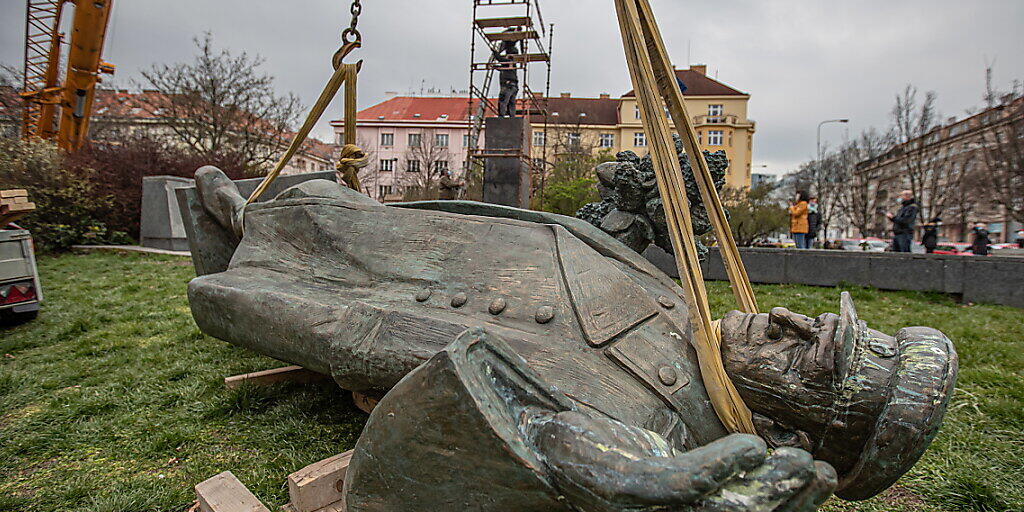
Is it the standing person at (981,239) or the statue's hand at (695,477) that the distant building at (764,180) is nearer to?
the standing person at (981,239)

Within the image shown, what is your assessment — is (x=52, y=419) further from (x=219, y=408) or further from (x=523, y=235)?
(x=523, y=235)

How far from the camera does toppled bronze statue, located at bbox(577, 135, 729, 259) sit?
253 cm

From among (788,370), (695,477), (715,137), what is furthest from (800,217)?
(715,137)

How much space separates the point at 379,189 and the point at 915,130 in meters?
29.9

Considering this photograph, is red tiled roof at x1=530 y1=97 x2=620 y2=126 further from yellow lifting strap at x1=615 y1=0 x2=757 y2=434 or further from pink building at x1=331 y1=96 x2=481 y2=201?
yellow lifting strap at x1=615 y1=0 x2=757 y2=434

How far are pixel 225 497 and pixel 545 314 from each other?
1383 millimetres

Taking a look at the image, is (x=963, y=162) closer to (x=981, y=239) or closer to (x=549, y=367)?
(x=981, y=239)

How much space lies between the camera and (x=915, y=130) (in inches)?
913

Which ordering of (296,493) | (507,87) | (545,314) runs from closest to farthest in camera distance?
(545,314), (296,493), (507,87)

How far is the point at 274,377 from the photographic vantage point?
324 cm

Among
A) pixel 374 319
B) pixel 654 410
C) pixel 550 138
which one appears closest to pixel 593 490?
pixel 654 410

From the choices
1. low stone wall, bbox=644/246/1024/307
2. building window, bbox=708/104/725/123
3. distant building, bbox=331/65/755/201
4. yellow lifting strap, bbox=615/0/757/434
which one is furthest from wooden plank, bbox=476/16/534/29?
building window, bbox=708/104/725/123

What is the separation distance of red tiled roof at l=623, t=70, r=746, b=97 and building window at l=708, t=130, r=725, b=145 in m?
3.79

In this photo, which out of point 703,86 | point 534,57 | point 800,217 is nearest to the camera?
point 800,217
